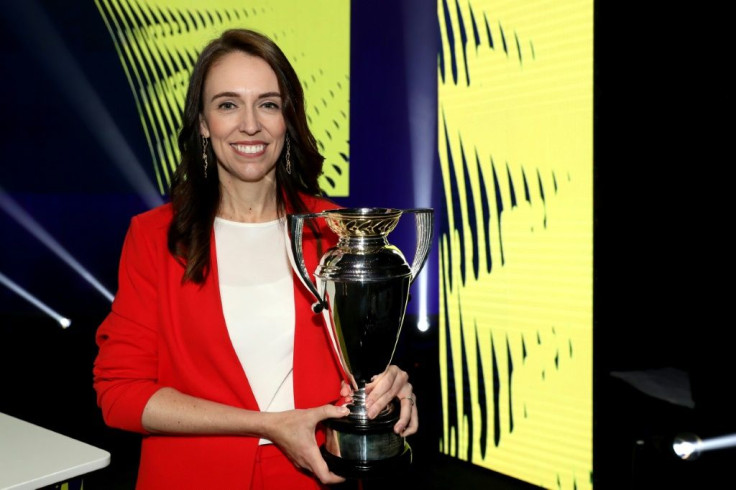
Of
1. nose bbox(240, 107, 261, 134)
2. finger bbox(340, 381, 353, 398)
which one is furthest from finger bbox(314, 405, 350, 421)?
nose bbox(240, 107, 261, 134)

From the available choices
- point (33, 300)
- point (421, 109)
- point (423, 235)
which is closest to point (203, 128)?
point (423, 235)

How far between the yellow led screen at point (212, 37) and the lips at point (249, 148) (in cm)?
188

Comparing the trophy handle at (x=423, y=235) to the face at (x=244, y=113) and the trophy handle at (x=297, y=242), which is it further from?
the face at (x=244, y=113)

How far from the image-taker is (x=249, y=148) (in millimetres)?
1421

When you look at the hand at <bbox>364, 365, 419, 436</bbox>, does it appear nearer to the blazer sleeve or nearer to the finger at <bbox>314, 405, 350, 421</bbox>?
the finger at <bbox>314, 405, 350, 421</bbox>

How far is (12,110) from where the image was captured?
327cm

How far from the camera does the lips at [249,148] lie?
1417mm

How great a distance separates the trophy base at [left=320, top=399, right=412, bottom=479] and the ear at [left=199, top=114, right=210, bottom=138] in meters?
0.72

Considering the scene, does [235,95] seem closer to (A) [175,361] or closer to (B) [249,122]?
(B) [249,122]
